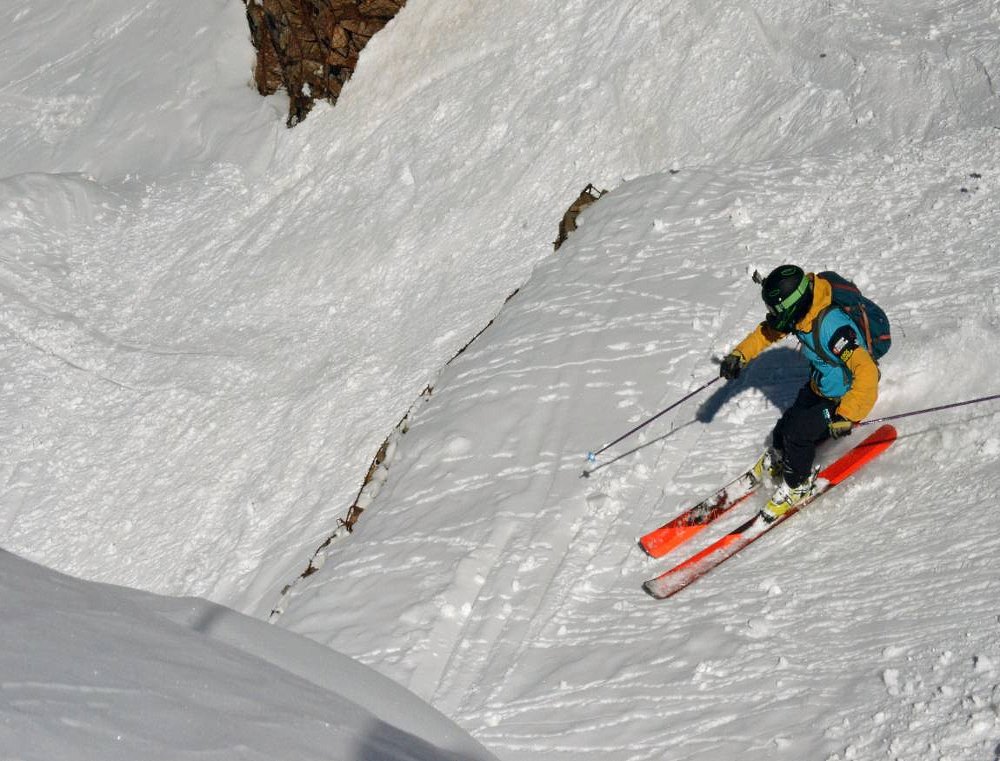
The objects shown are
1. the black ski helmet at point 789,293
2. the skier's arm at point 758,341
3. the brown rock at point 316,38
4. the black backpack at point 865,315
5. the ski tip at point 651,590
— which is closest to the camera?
the black ski helmet at point 789,293

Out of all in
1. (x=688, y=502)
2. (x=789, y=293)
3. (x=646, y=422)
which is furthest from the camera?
(x=646, y=422)

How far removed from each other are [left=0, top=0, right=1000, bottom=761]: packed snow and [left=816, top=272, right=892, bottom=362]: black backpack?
2.71ft

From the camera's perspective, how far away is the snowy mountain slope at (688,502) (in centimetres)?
652

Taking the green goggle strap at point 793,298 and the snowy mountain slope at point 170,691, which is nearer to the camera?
the snowy mountain slope at point 170,691

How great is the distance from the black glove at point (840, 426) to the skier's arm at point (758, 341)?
84cm

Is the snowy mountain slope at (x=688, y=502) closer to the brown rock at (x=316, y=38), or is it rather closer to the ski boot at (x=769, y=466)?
the ski boot at (x=769, y=466)

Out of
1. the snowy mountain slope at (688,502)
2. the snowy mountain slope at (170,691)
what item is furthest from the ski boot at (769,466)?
the snowy mountain slope at (170,691)

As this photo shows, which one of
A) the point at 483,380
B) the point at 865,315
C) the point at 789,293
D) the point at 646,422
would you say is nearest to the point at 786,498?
the point at 865,315

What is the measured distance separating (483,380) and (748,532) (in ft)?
12.6

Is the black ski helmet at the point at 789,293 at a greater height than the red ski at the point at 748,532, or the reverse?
the black ski helmet at the point at 789,293

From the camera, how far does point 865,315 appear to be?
25.5ft

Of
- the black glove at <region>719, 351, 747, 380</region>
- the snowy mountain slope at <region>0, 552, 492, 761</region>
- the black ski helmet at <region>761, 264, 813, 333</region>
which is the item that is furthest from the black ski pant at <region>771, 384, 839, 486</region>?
A: the snowy mountain slope at <region>0, 552, 492, 761</region>

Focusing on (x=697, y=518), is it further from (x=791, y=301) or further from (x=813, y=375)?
(x=791, y=301)

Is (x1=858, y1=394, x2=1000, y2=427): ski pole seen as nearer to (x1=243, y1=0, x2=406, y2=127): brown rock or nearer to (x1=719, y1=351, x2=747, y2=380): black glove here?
(x1=719, y1=351, x2=747, y2=380): black glove
